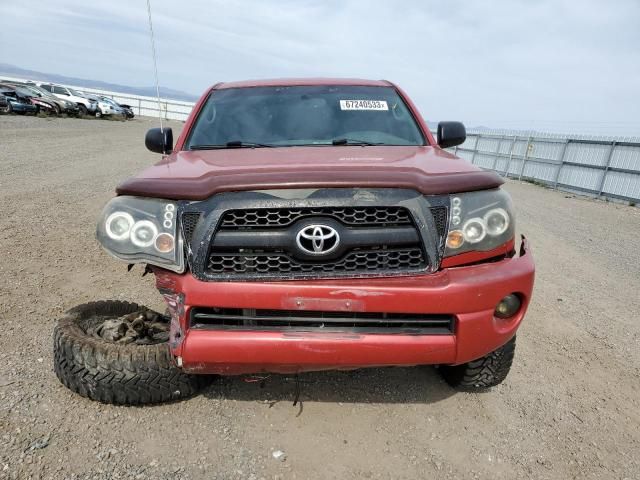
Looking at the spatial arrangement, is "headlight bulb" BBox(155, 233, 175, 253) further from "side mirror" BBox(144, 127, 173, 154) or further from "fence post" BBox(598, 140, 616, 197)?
"fence post" BBox(598, 140, 616, 197)

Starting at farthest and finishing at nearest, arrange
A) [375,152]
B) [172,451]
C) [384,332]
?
[375,152], [172,451], [384,332]

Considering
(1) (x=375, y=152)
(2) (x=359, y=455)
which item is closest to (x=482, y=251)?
(1) (x=375, y=152)

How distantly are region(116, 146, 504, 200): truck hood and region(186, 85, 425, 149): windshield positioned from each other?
0.57 metres

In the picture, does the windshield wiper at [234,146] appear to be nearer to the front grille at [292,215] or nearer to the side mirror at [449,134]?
the front grille at [292,215]

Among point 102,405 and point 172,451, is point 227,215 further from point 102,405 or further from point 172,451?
point 102,405

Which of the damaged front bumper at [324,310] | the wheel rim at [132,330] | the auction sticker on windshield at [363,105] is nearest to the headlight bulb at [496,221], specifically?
the damaged front bumper at [324,310]

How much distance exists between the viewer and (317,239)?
1.93m

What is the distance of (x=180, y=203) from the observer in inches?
78.7

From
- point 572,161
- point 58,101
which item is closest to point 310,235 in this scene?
point 572,161

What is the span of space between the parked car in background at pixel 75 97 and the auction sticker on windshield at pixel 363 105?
30880 mm

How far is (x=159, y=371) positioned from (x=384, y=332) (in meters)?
1.13

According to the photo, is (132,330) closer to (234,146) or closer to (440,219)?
(234,146)

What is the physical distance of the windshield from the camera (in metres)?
3.06

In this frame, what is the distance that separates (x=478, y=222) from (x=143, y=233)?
57.5 inches
